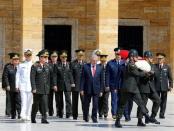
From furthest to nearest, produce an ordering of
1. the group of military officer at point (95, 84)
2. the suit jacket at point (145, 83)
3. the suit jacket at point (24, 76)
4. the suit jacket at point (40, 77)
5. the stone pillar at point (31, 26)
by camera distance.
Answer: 1. the stone pillar at point (31, 26)
2. the suit jacket at point (24, 76)
3. the suit jacket at point (40, 77)
4. the suit jacket at point (145, 83)
5. the group of military officer at point (95, 84)

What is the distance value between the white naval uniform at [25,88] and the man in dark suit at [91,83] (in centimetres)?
152

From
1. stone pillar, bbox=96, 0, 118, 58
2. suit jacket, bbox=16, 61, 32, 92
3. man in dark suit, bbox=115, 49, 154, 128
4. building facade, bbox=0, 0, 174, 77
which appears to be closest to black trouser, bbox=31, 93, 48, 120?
suit jacket, bbox=16, 61, 32, 92

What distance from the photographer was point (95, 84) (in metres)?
21.0

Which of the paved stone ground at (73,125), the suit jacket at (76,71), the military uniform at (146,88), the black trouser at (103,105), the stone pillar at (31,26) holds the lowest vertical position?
the paved stone ground at (73,125)

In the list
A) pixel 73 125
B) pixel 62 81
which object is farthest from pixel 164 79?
pixel 73 125

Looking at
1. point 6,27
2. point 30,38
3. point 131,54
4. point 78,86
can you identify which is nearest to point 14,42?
point 6,27

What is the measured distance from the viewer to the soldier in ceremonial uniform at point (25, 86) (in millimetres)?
21016

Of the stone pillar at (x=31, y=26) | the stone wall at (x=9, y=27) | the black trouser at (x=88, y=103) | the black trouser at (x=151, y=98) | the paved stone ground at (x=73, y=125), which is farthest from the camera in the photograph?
the stone wall at (x=9, y=27)

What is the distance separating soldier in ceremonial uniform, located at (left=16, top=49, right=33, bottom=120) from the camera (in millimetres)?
21016

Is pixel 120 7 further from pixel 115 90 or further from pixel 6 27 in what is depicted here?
pixel 115 90

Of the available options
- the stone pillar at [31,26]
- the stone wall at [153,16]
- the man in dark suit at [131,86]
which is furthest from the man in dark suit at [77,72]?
the stone wall at [153,16]

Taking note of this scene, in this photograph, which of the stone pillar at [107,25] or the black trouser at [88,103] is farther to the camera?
the stone pillar at [107,25]

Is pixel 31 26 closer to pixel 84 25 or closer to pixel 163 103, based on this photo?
pixel 84 25

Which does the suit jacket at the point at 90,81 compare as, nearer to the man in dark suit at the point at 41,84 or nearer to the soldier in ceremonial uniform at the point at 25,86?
the man in dark suit at the point at 41,84
